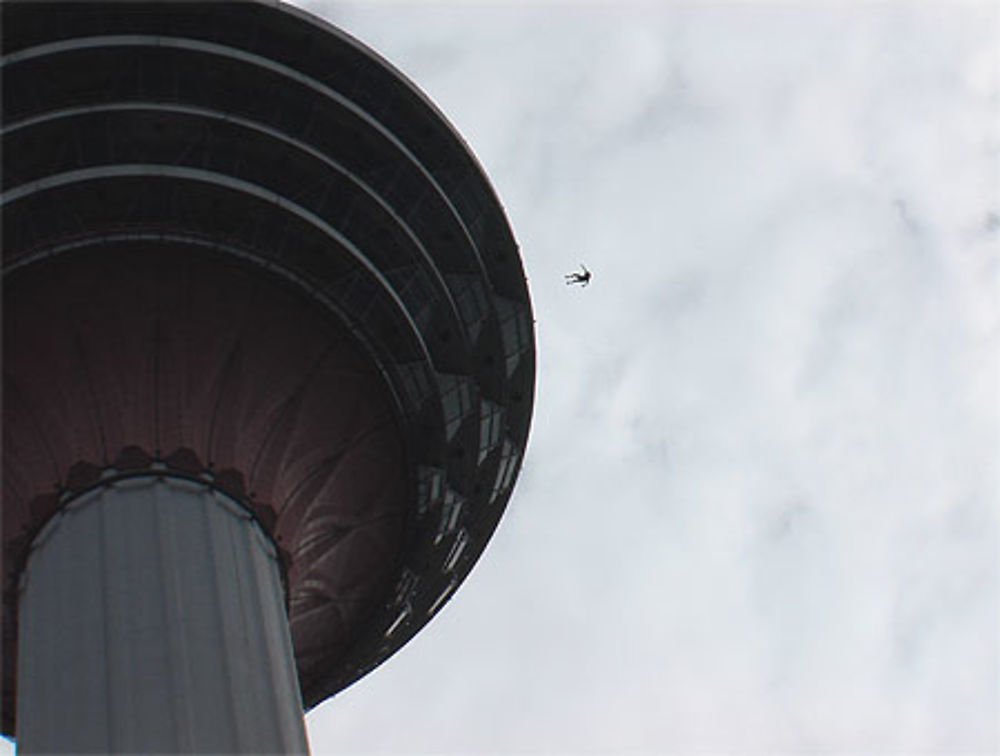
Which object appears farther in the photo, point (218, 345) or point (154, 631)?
→ point (218, 345)

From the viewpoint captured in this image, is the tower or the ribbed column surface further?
the tower

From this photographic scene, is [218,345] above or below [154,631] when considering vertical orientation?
above

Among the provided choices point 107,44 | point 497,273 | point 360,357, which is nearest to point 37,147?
point 107,44

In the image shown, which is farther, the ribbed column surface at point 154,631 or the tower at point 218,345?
the tower at point 218,345

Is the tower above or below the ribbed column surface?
above
